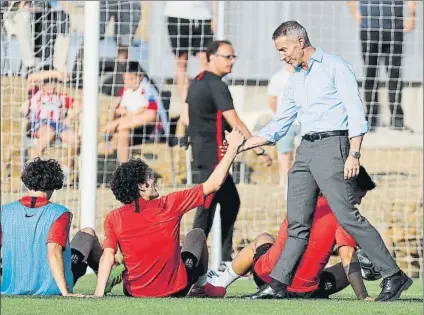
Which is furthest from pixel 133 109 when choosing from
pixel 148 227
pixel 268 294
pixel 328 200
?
pixel 328 200

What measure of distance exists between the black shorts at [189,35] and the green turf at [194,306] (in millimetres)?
5566

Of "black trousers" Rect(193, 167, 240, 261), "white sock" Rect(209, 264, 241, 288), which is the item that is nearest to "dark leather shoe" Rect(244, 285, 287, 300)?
"white sock" Rect(209, 264, 241, 288)

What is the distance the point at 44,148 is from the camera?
42.8 feet

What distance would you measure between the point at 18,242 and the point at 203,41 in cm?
565

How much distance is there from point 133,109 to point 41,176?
5.52m

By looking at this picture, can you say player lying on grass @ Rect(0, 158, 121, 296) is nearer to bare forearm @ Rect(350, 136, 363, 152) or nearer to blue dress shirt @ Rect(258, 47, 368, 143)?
blue dress shirt @ Rect(258, 47, 368, 143)

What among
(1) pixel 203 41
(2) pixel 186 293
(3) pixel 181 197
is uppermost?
(1) pixel 203 41

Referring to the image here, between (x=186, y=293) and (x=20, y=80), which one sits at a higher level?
(x=20, y=80)

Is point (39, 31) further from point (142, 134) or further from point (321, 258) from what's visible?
point (321, 258)

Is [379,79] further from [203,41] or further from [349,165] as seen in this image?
[349,165]

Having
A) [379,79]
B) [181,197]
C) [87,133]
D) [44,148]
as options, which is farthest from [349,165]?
[379,79]

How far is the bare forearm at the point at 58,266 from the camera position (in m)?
8.40

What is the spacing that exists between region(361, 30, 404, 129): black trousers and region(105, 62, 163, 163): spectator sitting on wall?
2.25m

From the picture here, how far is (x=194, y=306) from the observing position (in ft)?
26.3
